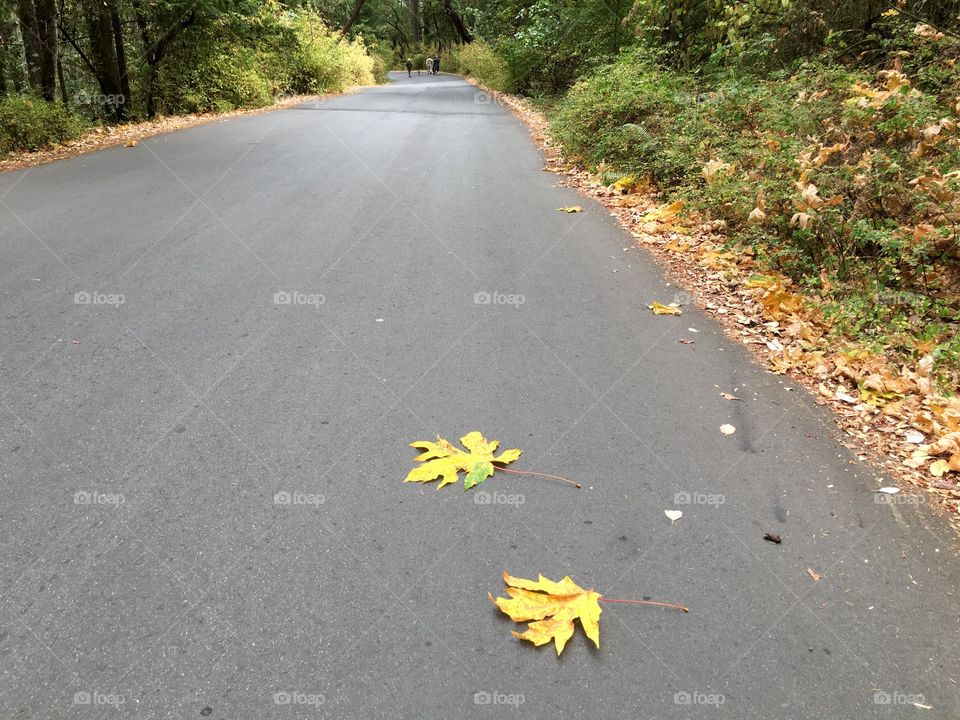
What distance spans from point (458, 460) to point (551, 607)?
101cm

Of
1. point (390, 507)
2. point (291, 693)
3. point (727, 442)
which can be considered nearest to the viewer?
point (291, 693)

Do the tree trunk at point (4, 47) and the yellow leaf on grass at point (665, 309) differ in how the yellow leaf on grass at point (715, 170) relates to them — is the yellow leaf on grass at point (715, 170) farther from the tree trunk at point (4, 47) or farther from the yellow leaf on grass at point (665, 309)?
the tree trunk at point (4, 47)

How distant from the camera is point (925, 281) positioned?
5086 mm

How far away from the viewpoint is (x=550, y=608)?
245cm

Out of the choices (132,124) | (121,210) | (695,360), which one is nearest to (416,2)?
(132,124)

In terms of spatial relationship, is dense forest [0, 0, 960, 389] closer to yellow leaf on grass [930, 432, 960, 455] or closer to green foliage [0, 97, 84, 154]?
green foliage [0, 97, 84, 154]

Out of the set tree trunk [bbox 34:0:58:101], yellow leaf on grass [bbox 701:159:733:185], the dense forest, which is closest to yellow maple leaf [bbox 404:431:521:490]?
the dense forest

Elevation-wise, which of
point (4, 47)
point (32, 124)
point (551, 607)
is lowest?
point (551, 607)

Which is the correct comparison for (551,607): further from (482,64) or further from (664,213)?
(482,64)

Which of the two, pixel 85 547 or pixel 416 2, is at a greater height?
pixel 416 2

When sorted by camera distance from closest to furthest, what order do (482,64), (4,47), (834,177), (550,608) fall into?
1. (550,608)
2. (834,177)
3. (4,47)
4. (482,64)

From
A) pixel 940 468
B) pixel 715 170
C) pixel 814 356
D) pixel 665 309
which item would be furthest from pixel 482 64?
pixel 940 468

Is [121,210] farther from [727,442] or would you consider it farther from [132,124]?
[132,124]

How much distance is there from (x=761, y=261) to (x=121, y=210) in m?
7.18
